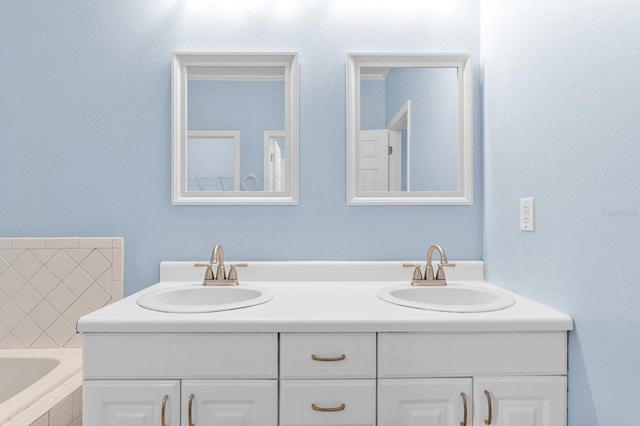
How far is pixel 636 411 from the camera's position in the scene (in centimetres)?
83

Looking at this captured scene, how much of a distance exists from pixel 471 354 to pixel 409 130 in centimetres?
88

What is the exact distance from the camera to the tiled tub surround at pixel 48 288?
156 cm

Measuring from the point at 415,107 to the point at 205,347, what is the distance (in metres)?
1.15

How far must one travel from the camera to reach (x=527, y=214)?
1.25 metres

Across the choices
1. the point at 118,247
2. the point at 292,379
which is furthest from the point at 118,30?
the point at 292,379

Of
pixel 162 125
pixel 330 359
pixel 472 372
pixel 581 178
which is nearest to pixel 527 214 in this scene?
pixel 581 178

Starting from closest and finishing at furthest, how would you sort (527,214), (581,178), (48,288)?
(581,178)
(527,214)
(48,288)

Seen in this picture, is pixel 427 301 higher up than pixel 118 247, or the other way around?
pixel 118 247

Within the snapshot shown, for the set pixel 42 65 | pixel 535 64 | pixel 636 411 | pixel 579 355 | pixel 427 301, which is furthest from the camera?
pixel 42 65

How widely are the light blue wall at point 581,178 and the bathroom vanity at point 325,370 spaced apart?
4.9 inches

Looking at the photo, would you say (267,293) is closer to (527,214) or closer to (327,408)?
(327,408)

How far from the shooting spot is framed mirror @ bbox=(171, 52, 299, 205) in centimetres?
158

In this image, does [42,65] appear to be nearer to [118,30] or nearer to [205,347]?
[118,30]

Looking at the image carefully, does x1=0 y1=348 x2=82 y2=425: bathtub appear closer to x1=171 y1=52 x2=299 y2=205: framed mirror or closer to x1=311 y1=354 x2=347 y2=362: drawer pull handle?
x1=171 y1=52 x2=299 y2=205: framed mirror
